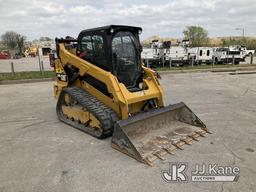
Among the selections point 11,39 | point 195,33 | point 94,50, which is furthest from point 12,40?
point 94,50

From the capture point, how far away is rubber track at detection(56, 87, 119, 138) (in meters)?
5.18

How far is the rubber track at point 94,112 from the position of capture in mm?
5180

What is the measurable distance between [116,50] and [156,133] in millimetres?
2068

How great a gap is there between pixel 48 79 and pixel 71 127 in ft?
30.5

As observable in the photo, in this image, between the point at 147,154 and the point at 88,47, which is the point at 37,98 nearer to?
the point at 88,47

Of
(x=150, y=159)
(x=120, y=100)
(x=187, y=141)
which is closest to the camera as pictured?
(x=150, y=159)

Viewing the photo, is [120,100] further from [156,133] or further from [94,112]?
[156,133]

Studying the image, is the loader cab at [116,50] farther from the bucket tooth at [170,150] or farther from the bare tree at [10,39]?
the bare tree at [10,39]

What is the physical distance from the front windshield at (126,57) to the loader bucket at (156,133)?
114 centimetres

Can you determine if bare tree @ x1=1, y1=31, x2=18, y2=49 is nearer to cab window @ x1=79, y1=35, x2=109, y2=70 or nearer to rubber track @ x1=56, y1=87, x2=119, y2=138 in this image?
cab window @ x1=79, y1=35, x2=109, y2=70

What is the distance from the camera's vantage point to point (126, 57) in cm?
594

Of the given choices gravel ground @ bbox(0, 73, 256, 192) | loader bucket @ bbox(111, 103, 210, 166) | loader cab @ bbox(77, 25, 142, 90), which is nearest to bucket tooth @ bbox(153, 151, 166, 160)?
loader bucket @ bbox(111, 103, 210, 166)

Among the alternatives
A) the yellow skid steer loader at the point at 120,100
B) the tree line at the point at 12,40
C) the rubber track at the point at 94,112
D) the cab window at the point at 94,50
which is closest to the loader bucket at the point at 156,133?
the yellow skid steer loader at the point at 120,100

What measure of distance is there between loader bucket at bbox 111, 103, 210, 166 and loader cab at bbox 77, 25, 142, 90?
1054 millimetres
